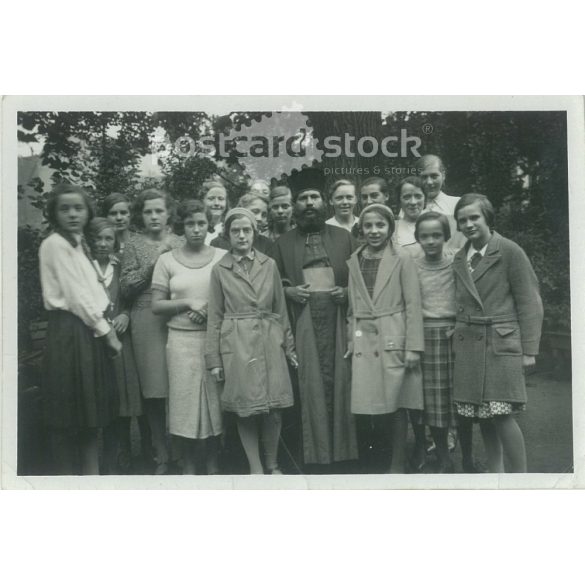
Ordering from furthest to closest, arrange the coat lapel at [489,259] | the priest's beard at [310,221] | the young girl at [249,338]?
1. the priest's beard at [310,221]
2. the coat lapel at [489,259]
3. the young girl at [249,338]

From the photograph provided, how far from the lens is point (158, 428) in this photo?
5.26 m

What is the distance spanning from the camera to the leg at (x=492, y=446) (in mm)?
5250

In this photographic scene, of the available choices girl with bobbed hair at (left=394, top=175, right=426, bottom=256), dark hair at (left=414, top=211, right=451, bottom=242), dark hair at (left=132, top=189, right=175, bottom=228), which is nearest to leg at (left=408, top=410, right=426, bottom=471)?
girl with bobbed hair at (left=394, top=175, right=426, bottom=256)

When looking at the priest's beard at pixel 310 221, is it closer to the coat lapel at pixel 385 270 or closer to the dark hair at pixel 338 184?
the dark hair at pixel 338 184

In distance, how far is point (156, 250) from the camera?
5.23 metres

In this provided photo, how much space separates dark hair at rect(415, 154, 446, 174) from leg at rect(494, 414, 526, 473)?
1.94m

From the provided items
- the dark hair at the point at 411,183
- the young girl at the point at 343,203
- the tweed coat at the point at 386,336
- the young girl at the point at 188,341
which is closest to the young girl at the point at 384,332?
the tweed coat at the point at 386,336

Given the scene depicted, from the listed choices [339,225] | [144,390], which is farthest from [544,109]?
[144,390]

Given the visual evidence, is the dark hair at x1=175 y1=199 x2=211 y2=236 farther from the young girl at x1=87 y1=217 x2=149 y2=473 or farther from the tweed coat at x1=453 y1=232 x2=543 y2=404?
the tweed coat at x1=453 y1=232 x2=543 y2=404

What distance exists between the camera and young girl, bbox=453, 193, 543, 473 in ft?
16.8

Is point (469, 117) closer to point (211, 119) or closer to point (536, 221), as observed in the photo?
point (536, 221)

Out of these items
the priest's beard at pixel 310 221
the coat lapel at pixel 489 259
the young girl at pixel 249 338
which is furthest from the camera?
the priest's beard at pixel 310 221

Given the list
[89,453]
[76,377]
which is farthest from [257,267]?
[89,453]

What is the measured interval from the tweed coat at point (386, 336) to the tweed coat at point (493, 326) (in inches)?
12.9
